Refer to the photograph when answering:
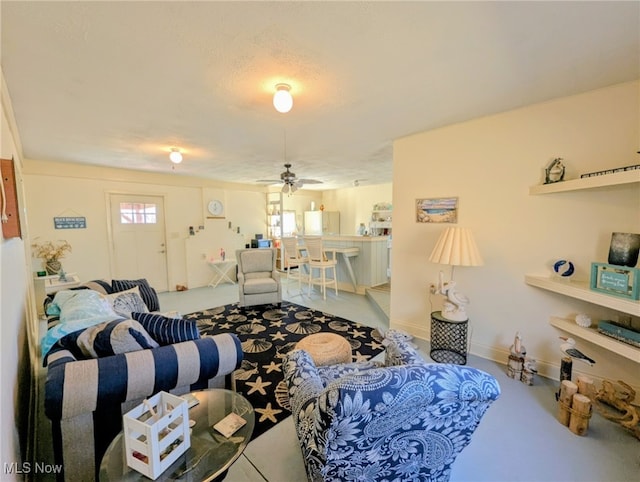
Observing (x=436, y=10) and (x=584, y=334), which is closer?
(x=436, y=10)

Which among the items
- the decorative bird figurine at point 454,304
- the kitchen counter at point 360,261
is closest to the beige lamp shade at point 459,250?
the decorative bird figurine at point 454,304

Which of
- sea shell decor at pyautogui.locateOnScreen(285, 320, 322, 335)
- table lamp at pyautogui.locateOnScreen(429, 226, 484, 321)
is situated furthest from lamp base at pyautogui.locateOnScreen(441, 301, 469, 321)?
sea shell decor at pyautogui.locateOnScreen(285, 320, 322, 335)

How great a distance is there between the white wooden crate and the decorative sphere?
284 cm

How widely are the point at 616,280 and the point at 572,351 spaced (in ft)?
2.12

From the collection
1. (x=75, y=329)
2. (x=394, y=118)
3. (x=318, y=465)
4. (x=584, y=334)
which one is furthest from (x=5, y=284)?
(x=584, y=334)

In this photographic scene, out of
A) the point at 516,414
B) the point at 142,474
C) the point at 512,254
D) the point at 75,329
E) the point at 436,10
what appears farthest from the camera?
the point at 512,254

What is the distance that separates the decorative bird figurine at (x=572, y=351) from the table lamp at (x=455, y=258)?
0.73 m

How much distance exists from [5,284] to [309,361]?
165 centimetres

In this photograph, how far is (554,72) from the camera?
183 cm

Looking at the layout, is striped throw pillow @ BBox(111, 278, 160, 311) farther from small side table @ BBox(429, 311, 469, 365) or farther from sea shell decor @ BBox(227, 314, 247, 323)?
small side table @ BBox(429, 311, 469, 365)

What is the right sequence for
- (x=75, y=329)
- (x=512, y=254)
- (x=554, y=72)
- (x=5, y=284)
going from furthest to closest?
(x=512, y=254) → (x=554, y=72) → (x=75, y=329) → (x=5, y=284)

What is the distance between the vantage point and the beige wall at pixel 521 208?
209 centimetres

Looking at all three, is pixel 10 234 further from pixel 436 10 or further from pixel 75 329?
pixel 436 10

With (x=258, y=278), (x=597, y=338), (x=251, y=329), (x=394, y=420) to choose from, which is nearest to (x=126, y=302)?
(x=251, y=329)
